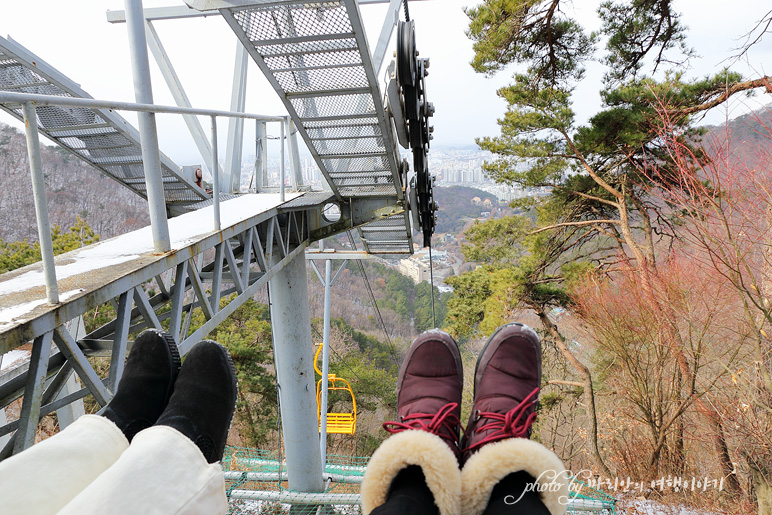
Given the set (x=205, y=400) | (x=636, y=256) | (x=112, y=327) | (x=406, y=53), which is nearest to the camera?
(x=205, y=400)

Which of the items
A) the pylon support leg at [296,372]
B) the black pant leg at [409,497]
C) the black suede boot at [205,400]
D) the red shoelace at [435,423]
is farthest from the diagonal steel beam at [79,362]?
the pylon support leg at [296,372]

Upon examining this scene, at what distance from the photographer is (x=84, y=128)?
17.7ft

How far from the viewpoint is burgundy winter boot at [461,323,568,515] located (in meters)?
1.43

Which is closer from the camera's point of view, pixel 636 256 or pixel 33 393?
pixel 33 393

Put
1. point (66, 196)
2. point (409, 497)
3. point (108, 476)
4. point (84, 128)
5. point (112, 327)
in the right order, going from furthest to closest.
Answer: point (66, 196) → point (84, 128) → point (112, 327) → point (409, 497) → point (108, 476)

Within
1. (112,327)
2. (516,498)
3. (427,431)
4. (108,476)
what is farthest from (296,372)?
(108,476)

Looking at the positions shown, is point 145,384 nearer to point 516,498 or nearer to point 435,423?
point 435,423

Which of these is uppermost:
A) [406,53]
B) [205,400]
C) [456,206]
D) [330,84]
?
[406,53]

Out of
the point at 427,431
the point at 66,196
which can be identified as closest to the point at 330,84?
the point at 427,431

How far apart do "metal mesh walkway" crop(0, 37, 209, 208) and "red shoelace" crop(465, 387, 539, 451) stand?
16.7 ft

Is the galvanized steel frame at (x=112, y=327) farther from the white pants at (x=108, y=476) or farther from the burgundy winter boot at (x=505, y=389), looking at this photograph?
the burgundy winter boot at (x=505, y=389)

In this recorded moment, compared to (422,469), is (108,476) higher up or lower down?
higher up

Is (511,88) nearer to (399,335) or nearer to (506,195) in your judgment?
(506,195)

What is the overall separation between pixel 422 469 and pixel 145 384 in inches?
41.2
